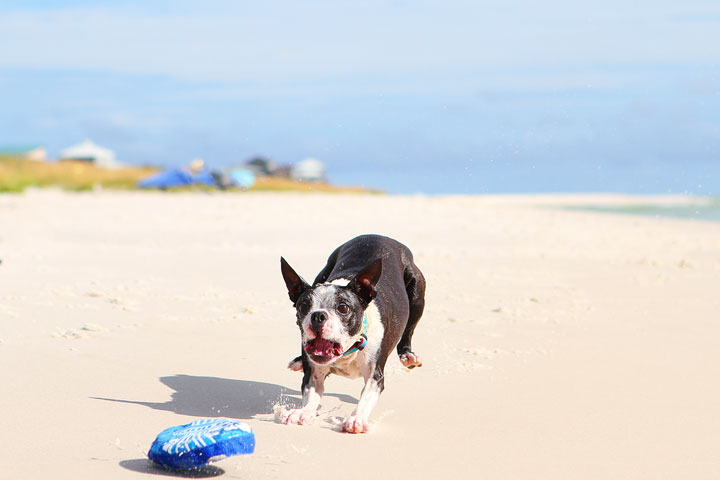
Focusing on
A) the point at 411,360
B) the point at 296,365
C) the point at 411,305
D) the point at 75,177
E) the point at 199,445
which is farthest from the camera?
the point at 75,177

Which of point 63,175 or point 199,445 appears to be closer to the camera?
point 199,445

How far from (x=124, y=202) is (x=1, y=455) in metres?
16.6

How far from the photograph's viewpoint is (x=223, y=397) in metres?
5.60

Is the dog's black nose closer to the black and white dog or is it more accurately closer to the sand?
the black and white dog

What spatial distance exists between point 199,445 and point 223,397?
1.73 m

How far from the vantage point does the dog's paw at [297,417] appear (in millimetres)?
4961

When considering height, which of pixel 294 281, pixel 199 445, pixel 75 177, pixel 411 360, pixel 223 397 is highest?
pixel 75 177

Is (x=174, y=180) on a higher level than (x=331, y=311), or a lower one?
higher

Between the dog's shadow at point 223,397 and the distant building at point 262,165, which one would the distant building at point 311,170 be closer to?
the distant building at point 262,165

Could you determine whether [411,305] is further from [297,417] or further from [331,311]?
[297,417]

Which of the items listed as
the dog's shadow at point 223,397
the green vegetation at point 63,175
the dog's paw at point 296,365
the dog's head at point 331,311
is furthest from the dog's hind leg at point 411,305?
the green vegetation at point 63,175

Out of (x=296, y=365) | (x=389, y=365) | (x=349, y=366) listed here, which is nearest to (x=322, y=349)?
(x=349, y=366)

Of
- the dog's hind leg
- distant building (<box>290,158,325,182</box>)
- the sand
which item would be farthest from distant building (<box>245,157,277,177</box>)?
the dog's hind leg

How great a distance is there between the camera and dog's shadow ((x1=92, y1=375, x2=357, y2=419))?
524cm
